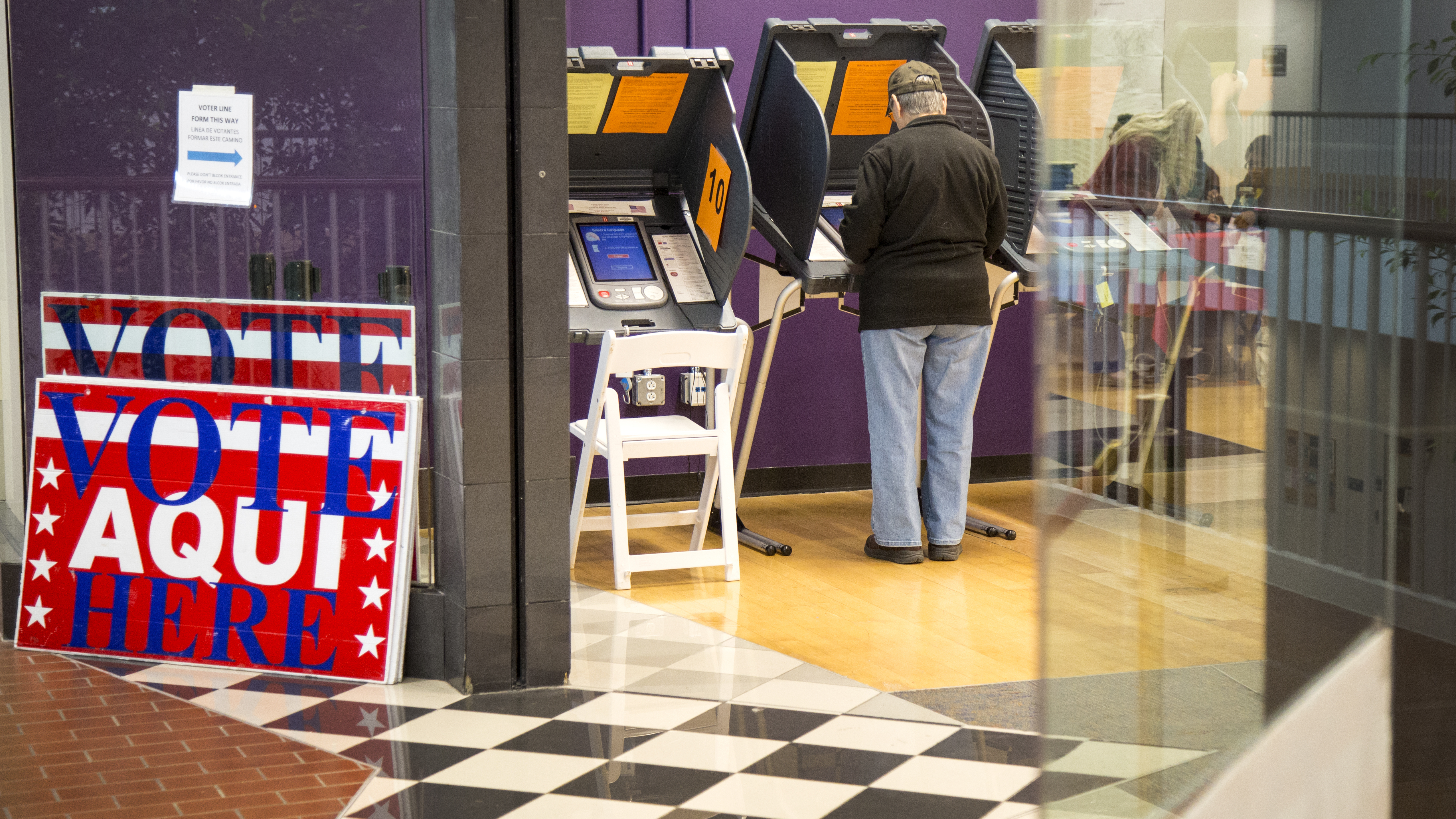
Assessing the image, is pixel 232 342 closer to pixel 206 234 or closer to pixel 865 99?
pixel 206 234

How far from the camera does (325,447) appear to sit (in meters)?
3.68

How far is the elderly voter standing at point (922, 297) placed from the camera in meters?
4.86

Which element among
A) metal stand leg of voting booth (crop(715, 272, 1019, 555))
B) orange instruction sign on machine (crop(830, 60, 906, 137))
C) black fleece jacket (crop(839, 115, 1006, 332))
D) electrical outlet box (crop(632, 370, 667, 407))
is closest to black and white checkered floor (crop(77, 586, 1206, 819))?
metal stand leg of voting booth (crop(715, 272, 1019, 555))

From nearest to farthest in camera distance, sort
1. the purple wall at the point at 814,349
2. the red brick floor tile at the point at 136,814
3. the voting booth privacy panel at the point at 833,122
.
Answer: the red brick floor tile at the point at 136,814 → the voting booth privacy panel at the point at 833,122 → the purple wall at the point at 814,349

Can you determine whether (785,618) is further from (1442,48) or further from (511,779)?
(1442,48)

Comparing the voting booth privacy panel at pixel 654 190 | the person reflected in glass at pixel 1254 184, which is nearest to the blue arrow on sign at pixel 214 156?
the voting booth privacy panel at pixel 654 190

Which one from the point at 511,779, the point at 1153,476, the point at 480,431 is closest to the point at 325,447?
→ the point at 480,431

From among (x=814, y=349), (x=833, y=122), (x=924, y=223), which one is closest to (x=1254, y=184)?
(x=924, y=223)

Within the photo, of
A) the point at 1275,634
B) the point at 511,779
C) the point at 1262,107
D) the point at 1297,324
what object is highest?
the point at 1262,107

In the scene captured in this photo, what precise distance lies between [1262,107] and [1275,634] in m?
0.67

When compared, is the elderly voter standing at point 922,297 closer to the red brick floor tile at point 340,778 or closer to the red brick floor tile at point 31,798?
the red brick floor tile at point 340,778

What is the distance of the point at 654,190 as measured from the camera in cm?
552

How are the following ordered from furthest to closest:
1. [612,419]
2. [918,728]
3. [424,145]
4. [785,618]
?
[612,419], [785,618], [424,145], [918,728]

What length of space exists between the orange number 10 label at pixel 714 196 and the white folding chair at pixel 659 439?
0.56 m
